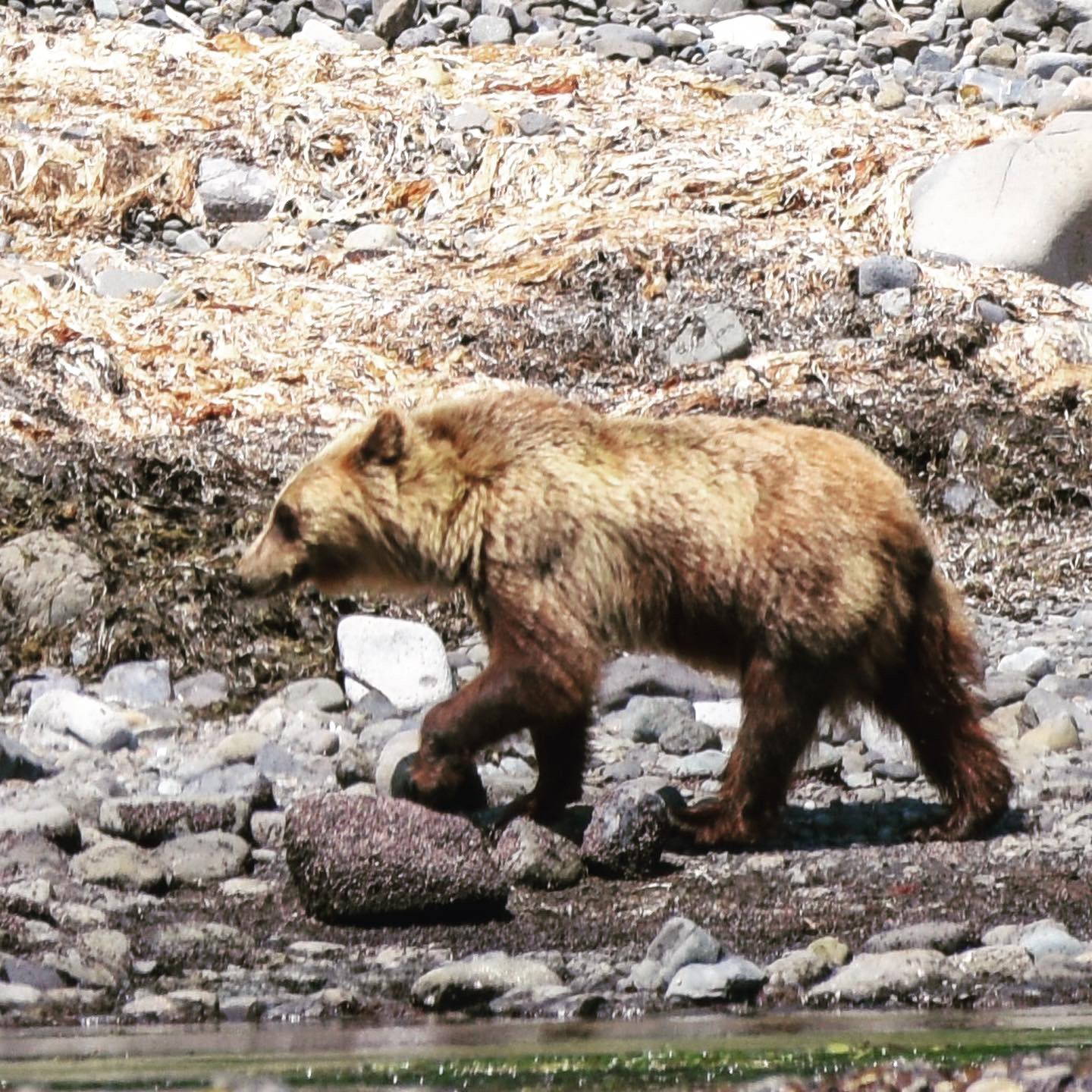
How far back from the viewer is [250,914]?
6.03 meters

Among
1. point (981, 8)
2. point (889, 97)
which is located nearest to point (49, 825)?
point (889, 97)

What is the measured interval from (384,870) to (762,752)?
1411mm

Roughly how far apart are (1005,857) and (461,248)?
789 cm

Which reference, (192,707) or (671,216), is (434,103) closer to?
(671,216)

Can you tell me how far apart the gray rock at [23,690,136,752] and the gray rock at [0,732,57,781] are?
21.7 inches

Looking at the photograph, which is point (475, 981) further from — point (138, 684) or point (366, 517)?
point (138, 684)

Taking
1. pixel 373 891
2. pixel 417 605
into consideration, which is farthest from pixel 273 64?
pixel 373 891

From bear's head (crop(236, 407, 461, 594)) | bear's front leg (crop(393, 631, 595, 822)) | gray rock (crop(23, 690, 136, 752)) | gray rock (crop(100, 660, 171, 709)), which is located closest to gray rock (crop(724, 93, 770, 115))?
gray rock (crop(100, 660, 171, 709))

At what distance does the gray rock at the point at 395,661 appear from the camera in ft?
28.5

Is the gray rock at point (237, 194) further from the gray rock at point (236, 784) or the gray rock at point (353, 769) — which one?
the gray rock at point (353, 769)

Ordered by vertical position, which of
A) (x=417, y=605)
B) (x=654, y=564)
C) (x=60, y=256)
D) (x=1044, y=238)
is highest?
(x=654, y=564)

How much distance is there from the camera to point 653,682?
848cm

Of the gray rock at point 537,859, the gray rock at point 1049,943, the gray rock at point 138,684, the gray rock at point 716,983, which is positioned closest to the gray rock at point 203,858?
the gray rock at point 537,859

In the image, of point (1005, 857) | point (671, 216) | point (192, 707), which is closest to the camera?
point (1005, 857)
